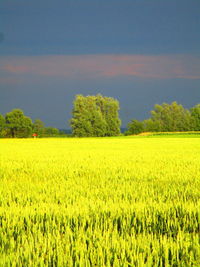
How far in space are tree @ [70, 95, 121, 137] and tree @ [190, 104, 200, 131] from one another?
66.5 ft

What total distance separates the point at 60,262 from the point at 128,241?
29.1 inches

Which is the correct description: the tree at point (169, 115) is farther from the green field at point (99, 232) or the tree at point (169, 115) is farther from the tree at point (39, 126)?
the green field at point (99, 232)

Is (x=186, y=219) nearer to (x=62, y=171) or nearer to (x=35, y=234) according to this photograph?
(x=35, y=234)

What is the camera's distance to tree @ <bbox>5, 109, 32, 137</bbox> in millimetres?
68562

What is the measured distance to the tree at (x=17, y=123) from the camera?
68.6 metres

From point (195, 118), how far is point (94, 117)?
2746cm

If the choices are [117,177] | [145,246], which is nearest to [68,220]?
[145,246]

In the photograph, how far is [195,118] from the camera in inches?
3691

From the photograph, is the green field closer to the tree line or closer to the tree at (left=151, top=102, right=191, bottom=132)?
the tree line

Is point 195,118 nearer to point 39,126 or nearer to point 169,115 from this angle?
point 169,115

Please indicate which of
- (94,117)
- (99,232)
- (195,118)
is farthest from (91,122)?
(99,232)

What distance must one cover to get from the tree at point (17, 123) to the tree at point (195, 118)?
145 feet

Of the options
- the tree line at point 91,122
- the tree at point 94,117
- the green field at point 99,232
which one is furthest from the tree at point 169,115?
the green field at point 99,232

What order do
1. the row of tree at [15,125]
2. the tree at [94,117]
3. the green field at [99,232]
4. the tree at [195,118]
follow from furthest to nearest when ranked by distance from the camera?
the tree at [195,118]
the tree at [94,117]
the row of tree at [15,125]
the green field at [99,232]
